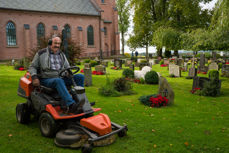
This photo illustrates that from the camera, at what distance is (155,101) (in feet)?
24.5

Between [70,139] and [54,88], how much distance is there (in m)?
1.24

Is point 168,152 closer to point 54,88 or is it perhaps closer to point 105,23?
point 54,88

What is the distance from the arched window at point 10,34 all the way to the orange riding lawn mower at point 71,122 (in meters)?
30.0

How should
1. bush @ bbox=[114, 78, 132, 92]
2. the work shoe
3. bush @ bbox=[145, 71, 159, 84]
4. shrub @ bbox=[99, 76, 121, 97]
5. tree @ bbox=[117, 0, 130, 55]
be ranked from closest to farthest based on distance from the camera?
1. the work shoe
2. shrub @ bbox=[99, 76, 121, 97]
3. bush @ bbox=[114, 78, 132, 92]
4. bush @ bbox=[145, 71, 159, 84]
5. tree @ bbox=[117, 0, 130, 55]

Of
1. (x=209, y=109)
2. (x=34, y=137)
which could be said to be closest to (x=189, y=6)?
(x=209, y=109)

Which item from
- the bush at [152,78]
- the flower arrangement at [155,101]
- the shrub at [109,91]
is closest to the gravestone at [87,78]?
the shrub at [109,91]

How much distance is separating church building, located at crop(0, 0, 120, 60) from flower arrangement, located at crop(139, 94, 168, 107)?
19.2m

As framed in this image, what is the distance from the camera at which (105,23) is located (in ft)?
140

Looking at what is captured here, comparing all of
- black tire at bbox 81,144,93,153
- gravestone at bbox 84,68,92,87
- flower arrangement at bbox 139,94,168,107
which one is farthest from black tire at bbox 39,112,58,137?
gravestone at bbox 84,68,92,87

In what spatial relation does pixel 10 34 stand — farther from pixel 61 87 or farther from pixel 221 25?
pixel 61 87

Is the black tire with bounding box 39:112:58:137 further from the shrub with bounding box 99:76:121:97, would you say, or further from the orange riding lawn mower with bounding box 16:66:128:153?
the shrub with bounding box 99:76:121:97

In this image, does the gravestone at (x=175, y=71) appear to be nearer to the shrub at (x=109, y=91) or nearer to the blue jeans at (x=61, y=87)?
the shrub at (x=109, y=91)

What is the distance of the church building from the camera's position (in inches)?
1233

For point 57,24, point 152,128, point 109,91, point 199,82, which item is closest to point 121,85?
point 109,91
